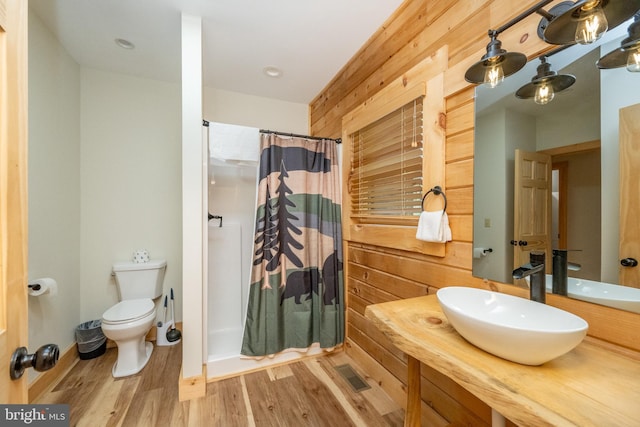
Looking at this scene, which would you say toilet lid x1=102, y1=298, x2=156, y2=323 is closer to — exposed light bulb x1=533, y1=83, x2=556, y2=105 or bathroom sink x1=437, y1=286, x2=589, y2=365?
bathroom sink x1=437, y1=286, x2=589, y2=365

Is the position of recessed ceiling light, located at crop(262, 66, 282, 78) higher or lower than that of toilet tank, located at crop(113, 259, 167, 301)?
higher

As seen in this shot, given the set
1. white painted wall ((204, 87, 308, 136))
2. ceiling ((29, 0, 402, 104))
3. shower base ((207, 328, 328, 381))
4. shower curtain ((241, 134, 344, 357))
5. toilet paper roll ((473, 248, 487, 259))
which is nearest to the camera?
toilet paper roll ((473, 248, 487, 259))

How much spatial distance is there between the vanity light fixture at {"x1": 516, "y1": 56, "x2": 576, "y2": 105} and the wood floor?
1808mm

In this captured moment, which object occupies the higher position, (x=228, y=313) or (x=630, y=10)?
(x=630, y=10)

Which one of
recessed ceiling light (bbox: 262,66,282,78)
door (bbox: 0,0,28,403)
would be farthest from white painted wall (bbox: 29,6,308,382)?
door (bbox: 0,0,28,403)

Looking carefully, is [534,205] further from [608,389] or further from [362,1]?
[362,1]

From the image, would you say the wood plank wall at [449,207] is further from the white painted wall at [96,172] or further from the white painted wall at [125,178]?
the white painted wall at [125,178]

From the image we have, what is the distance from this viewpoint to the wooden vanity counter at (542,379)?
51cm

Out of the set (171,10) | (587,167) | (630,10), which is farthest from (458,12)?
A: (171,10)

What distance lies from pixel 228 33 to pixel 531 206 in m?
2.17

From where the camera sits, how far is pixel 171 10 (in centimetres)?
161

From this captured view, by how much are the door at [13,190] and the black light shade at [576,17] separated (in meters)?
1.39

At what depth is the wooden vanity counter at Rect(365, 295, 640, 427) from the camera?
→ 0.51m

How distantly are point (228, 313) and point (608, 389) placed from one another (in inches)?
97.7
